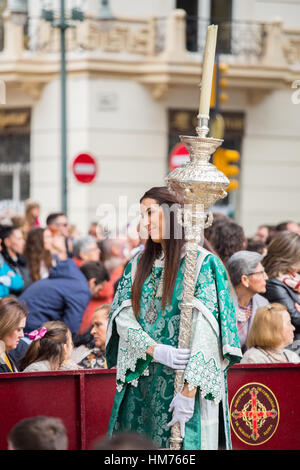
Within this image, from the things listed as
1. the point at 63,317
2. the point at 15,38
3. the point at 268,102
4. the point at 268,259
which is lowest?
the point at 63,317

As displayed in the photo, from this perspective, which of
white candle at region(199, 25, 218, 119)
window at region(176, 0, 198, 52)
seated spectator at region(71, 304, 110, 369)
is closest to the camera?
white candle at region(199, 25, 218, 119)

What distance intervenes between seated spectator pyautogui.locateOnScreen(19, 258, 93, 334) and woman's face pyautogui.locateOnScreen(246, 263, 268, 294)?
159 centimetres

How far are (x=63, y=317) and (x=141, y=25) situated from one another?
41.8ft

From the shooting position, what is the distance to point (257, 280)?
6.62 metres

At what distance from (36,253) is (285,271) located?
3153 millimetres

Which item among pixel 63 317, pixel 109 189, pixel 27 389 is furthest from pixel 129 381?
pixel 109 189

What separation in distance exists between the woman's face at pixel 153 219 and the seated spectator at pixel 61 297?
280 centimetres

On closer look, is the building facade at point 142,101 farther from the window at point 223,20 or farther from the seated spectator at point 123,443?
the seated spectator at point 123,443

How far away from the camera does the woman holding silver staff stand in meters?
4.29

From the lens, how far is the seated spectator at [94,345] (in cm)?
626

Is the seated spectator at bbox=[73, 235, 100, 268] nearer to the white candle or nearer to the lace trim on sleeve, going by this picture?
the lace trim on sleeve

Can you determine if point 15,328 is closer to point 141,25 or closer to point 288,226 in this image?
point 288,226

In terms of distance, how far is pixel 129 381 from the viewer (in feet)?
14.9

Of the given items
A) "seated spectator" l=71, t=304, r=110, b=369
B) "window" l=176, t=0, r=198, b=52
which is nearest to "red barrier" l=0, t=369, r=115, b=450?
"seated spectator" l=71, t=304, r=110, b=369
